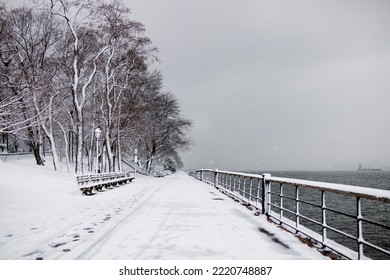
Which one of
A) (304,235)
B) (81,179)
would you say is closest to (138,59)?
(81,179)

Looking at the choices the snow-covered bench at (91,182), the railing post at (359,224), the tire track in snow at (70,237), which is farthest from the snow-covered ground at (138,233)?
the snow-covered bench at (91,182)

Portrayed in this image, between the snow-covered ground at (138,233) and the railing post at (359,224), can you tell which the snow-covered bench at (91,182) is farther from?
the railing post at (359,224)

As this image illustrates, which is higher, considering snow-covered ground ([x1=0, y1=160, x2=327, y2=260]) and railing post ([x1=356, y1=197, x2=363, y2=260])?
railing post ([x1=356, y1=197, x2=363, y2=260])

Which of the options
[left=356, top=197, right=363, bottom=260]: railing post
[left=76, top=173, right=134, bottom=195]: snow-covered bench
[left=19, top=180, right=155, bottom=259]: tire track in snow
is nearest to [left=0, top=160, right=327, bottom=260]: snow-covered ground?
[left=19, top=180, right=155, bottom=259]: tire track in snow

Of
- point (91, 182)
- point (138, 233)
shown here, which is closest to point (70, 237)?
point (138, 233)

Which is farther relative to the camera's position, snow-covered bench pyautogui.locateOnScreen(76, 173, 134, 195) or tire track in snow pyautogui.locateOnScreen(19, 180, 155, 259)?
snow-covered bench pyautogui.locateOnScreen(76, 173, 134, 195)

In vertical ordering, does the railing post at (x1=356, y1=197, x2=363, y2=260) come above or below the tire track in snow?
above

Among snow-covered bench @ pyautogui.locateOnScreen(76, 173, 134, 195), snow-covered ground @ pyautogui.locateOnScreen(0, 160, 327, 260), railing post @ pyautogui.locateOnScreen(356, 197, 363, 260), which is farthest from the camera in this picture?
snow-covered bench @ pyautogui.locateOnScreen(76, 173, 134, 195)

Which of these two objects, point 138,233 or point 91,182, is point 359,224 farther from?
point 91,182

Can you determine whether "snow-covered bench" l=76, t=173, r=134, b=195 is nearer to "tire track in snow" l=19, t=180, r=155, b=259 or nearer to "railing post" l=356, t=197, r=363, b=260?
"tire track in snow" l=19, t=180, r=155, b=259

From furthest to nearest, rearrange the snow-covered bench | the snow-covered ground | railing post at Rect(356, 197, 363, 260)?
the snow-covered bench → the snow-covered ground → railing post at Rect(356, 197, 363, 260)
